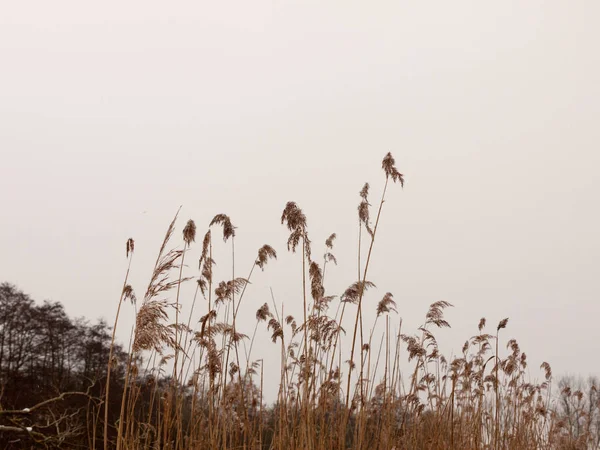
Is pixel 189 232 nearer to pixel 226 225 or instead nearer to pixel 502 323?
pixel 226 225

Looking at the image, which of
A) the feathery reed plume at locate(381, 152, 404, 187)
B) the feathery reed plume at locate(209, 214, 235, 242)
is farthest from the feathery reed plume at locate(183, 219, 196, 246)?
the feathery reed plume at locate(381, 152, 404, 187)

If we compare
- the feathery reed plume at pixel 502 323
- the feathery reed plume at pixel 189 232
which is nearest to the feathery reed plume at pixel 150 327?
the feathery reed plume at pixel 189 232

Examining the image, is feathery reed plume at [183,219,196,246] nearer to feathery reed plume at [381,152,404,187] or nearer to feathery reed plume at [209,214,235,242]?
feathery reed plume at [209,214,235,242]

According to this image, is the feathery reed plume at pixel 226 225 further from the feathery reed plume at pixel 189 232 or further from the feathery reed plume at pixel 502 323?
the feathery reed plume at pixel 502 323

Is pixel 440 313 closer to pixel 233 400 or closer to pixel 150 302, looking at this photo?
pixel 233 400

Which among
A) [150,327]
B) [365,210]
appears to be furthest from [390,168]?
[150,327]

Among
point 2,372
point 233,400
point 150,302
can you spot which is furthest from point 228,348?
point 2,372

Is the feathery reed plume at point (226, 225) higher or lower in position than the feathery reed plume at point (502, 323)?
higher

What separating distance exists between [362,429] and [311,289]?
98cm

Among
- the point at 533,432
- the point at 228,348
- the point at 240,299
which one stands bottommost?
the point at 533,432

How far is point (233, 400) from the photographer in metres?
5.02

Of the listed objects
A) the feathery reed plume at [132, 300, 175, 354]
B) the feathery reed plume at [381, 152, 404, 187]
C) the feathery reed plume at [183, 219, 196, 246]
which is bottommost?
the feathery reed plume at [132, 300, 175, 354]

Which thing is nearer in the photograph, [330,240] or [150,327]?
[150,327]

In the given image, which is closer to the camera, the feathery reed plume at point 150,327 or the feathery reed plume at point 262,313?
the feathery reed plume at point 150,327
